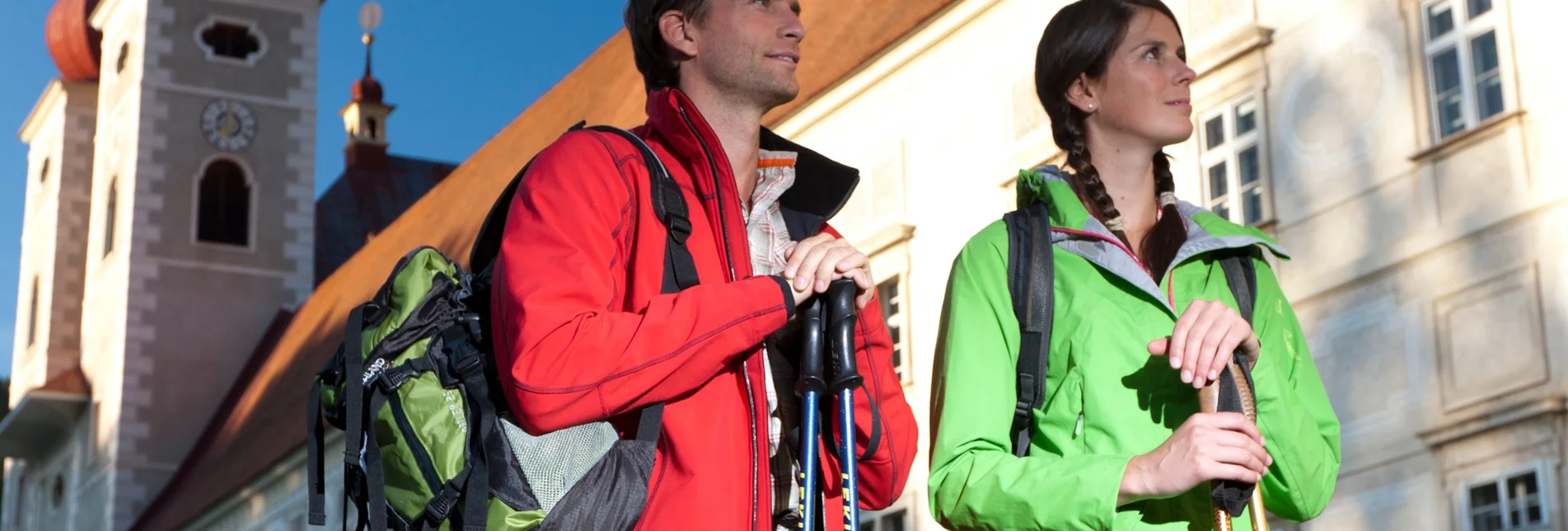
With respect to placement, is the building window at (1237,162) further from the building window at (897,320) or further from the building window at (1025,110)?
the building window at (897,320)

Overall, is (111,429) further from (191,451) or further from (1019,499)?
(1019,499)

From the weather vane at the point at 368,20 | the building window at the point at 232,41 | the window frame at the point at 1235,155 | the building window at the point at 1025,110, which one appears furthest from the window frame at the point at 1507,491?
the weather vane at the point at 368,20

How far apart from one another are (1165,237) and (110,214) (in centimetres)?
3538

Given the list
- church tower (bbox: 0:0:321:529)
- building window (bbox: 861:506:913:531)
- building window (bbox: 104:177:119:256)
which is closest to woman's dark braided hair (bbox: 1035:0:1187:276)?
building window (bbox: 861:506:913:531)

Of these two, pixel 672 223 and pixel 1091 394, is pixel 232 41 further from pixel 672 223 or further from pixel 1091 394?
pixel 1091 394

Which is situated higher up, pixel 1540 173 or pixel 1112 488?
pixel 1540 173

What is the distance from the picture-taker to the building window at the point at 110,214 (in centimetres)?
3706

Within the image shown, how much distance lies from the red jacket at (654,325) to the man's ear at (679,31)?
202 mm

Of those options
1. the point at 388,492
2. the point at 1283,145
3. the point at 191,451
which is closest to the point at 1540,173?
the point at 1283,145

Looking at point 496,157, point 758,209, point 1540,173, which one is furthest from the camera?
point 496,157

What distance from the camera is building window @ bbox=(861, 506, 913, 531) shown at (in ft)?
56.5

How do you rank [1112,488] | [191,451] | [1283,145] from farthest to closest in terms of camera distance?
[191,451] < [1283,145] < [1112,488]

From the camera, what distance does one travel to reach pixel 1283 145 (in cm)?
1323

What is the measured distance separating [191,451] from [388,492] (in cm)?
3341
